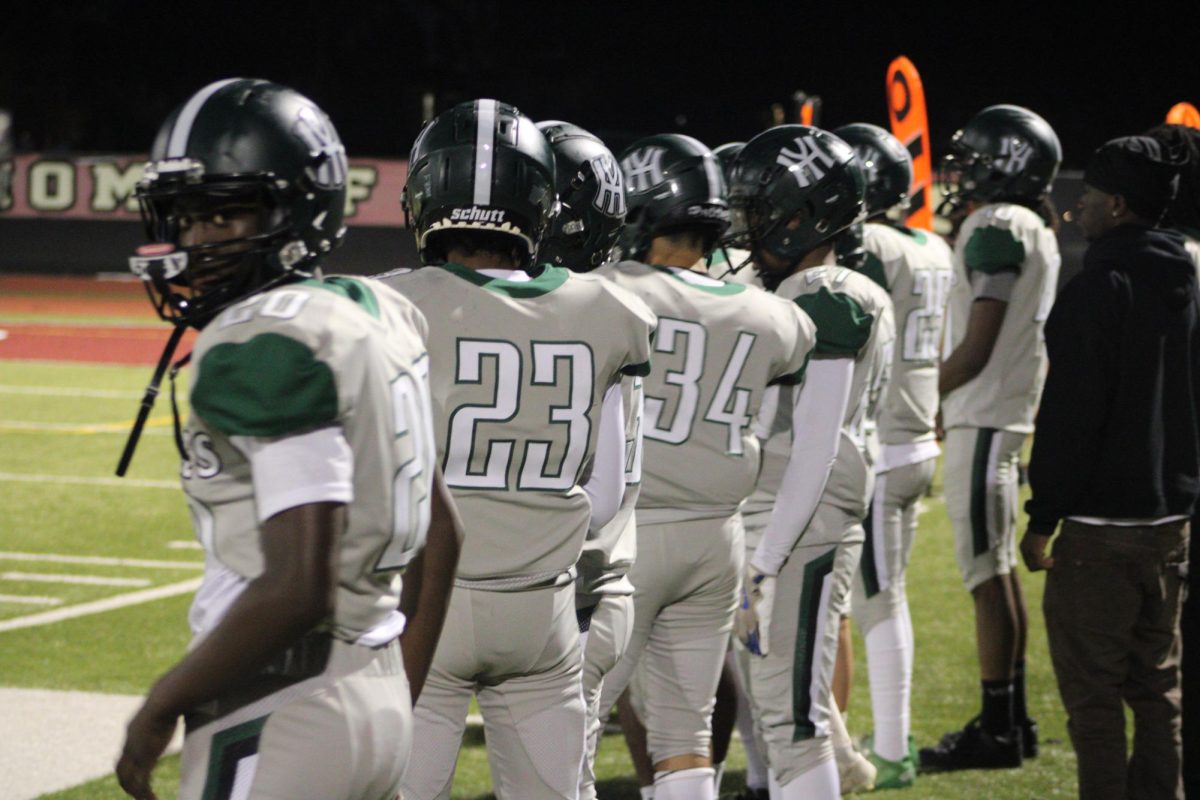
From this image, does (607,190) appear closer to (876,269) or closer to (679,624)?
(679,624)

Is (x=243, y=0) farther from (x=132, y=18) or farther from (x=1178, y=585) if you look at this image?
(x=1178, y=585)

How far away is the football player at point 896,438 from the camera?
519cm

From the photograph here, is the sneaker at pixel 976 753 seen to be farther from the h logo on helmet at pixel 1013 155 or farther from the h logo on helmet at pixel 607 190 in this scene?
the h logo on helmet at pixel 607 190

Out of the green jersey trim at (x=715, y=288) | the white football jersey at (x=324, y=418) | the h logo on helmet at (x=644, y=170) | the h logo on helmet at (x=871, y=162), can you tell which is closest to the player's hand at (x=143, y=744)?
the white football jersey at (x=324, y=418)

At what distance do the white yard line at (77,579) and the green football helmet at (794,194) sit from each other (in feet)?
15.5

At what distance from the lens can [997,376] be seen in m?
5.82

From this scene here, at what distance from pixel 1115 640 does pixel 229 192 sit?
275 centimetres

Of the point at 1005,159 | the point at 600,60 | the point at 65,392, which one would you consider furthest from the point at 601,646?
the point at 600,60

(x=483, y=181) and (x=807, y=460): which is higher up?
(x=483, y=181)

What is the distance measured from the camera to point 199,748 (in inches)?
87.1

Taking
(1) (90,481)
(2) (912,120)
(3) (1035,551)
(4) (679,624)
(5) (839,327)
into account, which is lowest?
(1) (90,481)

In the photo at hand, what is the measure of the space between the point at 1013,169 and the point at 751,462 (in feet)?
8.17

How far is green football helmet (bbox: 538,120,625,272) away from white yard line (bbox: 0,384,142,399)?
1118cm

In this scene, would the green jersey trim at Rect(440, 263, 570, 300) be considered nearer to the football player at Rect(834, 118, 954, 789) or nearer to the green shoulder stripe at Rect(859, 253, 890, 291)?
the football player at Rect(834, 118, 954, 789)
